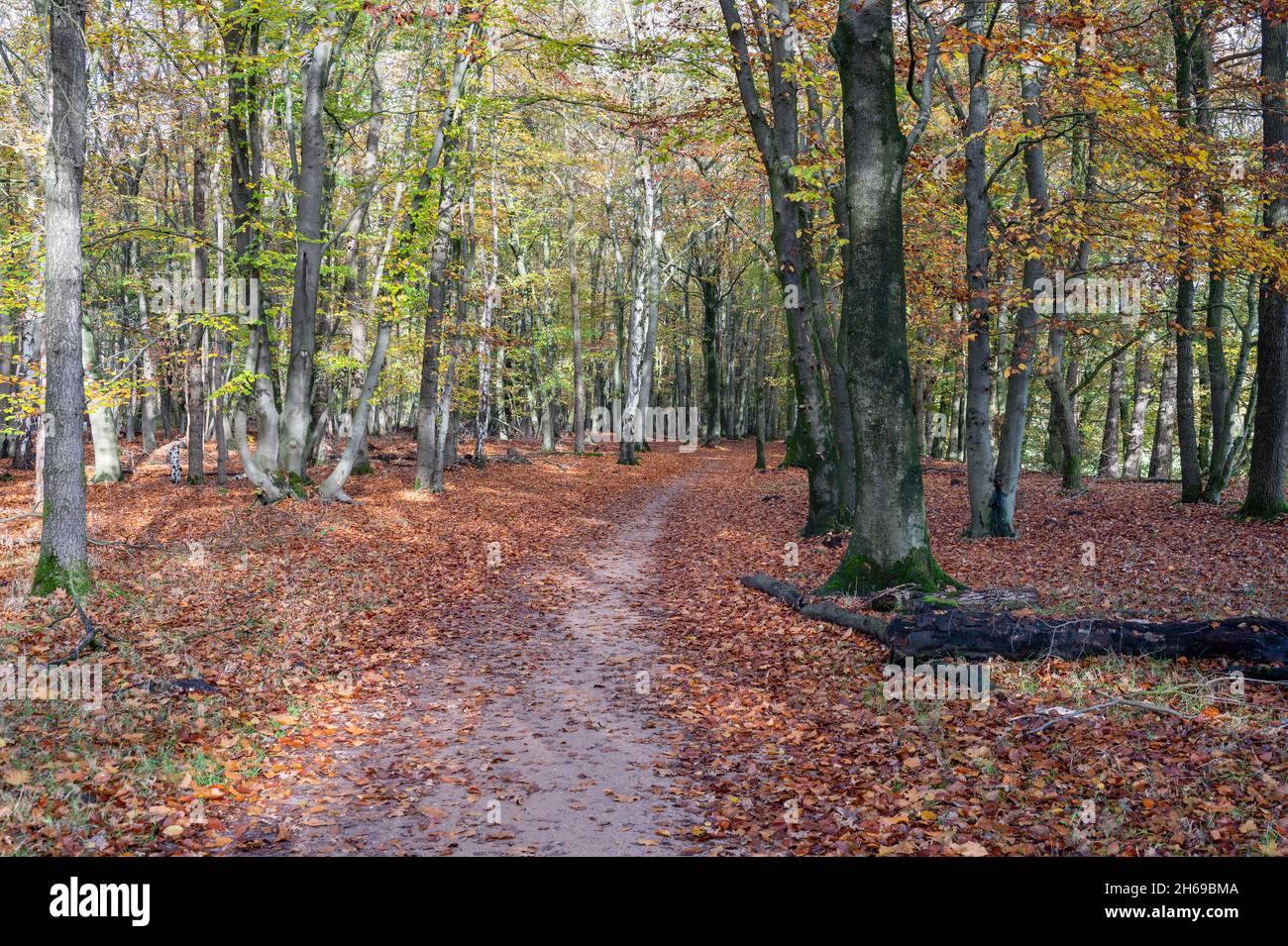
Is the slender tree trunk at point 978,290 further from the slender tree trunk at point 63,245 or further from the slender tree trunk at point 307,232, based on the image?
the slender tree trunk at point 63,245

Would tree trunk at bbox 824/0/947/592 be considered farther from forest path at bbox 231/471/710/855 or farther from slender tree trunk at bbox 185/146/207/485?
slender tree trunk at bbox 185/146/207/485

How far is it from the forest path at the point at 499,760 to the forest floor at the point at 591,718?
28mm

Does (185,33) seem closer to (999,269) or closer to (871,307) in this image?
(871,307)

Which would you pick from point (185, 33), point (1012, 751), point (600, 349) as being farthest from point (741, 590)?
point (600, 349)

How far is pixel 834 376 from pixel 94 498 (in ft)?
54.2

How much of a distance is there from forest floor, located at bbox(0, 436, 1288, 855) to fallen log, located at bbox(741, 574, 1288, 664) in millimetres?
232

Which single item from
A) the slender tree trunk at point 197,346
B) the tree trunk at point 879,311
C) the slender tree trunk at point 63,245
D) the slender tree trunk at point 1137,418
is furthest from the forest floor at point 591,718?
the slender tree trunk at point 1137,418

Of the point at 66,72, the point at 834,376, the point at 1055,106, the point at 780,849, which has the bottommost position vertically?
the point at 780,849

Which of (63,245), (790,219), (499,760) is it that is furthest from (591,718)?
(790,219)

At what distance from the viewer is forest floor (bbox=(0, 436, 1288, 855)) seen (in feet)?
15.8

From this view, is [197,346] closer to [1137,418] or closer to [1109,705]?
[1109,705]

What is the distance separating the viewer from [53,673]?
277 inches

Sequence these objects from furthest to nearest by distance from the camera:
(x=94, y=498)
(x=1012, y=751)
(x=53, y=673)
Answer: (x=94, y=498) < (x=53, y=673) < (x=1012, y=751)

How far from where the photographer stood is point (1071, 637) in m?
7.21
